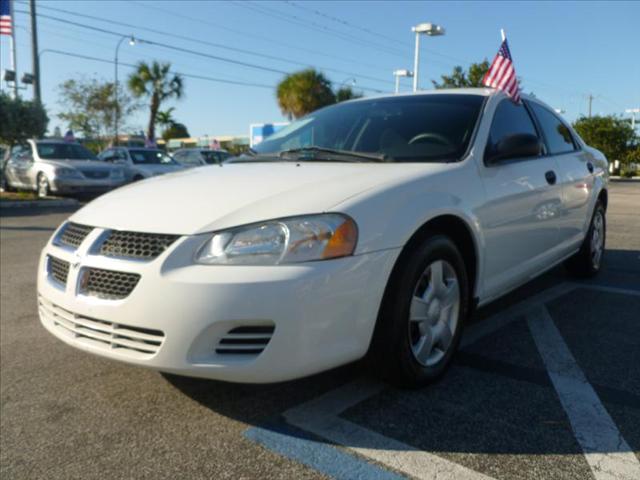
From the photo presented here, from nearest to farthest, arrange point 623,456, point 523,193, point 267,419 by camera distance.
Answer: point 623,456, point 267,419, point 523,193

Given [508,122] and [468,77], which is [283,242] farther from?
[468,77]

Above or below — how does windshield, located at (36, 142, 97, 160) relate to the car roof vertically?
below

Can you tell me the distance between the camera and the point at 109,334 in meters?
2.34

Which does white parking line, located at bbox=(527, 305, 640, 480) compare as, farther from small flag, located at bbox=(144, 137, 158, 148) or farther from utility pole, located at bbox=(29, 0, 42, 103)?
small flag, located at bbox=(144, 137, 158, 148)

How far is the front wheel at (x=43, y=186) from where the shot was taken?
1411cm

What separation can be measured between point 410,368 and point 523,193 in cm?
146

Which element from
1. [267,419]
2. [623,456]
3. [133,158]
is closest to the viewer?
[623,456]

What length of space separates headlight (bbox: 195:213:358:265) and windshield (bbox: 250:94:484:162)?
990 mm

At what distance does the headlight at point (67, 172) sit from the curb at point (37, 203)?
2.76 feet

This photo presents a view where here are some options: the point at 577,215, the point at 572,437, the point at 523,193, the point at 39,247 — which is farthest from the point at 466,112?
the point at 39,247

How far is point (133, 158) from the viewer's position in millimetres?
16578

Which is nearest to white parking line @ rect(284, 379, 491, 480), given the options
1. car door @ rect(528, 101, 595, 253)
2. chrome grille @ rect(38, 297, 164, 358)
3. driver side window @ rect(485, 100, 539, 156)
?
chrome grille @ rect(38, 297, 164, 358)

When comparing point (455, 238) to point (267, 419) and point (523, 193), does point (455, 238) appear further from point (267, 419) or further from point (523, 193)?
point (267, 419)

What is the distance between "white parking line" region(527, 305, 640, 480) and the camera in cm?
208
